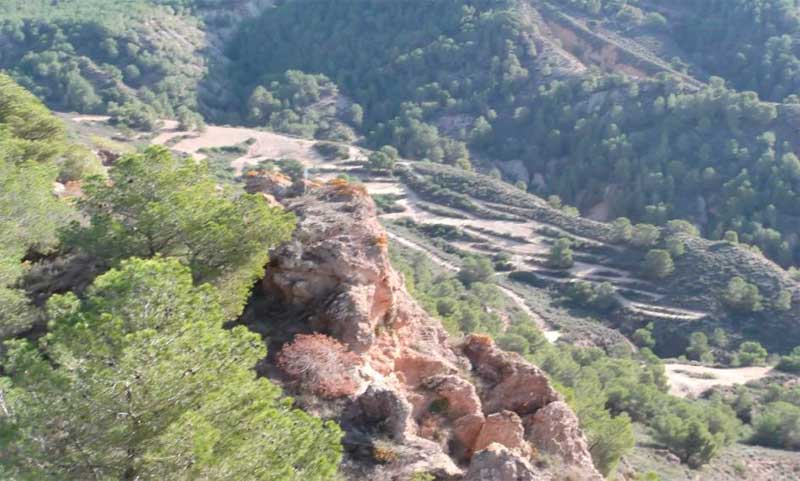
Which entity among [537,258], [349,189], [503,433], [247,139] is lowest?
[247,139]

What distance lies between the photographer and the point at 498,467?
13.6 meters

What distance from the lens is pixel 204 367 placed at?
9.93 m

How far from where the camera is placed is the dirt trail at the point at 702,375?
48.8m

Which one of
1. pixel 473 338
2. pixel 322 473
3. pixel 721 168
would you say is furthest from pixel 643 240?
pixel 322 473

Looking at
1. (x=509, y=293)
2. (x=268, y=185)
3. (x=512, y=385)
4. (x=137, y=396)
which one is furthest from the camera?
(x=509, y=293)

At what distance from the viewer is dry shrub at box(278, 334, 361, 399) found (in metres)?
14.9

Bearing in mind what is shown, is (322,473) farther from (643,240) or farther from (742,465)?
(643,240)

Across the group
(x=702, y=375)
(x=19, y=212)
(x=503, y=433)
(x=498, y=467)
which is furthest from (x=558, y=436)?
(x=702, y=375)

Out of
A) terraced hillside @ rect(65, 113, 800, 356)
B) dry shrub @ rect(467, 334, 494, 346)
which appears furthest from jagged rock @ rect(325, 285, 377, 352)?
terraced hillside @ rect(65, 113, 800, 356)

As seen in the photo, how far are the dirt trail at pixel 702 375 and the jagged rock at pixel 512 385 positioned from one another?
31.8 meters

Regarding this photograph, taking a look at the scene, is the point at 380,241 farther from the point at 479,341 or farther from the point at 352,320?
the point at 479,341

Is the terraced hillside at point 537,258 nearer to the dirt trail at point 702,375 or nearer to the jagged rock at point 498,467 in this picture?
the dirt trail at point 702,375

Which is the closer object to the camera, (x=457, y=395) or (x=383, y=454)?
(x=383, y=454)

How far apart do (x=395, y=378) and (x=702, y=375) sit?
40.3m
